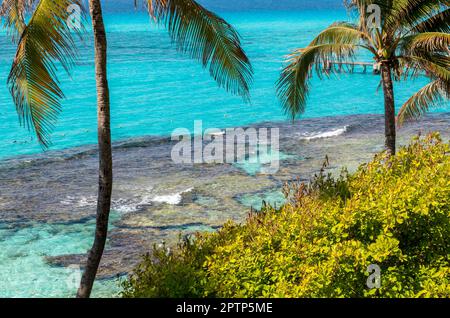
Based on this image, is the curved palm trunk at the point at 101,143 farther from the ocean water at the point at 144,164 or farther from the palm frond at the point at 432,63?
the palm frond at the point at 432,63

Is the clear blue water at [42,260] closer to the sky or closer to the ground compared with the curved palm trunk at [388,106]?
closer to the ground

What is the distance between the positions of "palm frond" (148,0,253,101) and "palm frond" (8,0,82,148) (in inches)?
44.4

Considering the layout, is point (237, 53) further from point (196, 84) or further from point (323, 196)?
point (196, 84)

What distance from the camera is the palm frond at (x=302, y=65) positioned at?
1450 centimetres

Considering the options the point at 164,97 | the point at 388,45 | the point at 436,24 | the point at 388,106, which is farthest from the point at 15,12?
the point at 164,97

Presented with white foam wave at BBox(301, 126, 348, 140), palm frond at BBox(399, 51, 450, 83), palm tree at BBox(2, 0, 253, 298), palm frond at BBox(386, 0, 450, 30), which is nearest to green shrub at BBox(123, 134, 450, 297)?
palm tree at BBox(2, 0, 253, 298)

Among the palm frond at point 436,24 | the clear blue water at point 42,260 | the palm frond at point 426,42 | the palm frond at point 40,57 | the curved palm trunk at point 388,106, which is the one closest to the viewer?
the palm frond at point 40,57

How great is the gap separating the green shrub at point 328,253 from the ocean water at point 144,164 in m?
4.58

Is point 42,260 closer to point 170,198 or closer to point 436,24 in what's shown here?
point 170,198

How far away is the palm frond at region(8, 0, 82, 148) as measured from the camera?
27.3 feet

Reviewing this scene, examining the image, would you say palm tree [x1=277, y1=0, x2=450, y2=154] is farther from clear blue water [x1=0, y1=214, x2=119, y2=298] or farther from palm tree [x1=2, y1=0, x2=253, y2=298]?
palm tree [x1=2, y1=0, x2=253, y2=298]

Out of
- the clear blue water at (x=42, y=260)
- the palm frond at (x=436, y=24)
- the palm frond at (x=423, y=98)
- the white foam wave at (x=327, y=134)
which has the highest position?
the palm frond at (x=436, y=24)

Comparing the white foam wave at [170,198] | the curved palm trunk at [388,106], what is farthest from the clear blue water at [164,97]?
the curved palm trunk at [388,106]

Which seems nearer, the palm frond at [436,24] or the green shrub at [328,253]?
the green shrub at [328,253]
